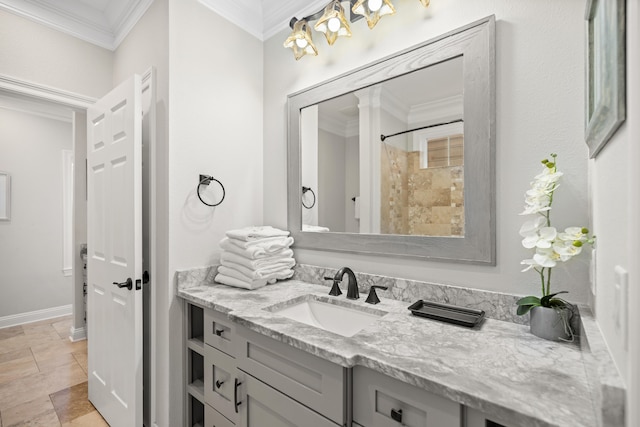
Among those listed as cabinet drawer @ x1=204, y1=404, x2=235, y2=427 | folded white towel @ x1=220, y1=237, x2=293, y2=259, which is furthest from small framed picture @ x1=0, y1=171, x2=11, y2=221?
cabinet drawer @ x1=204, y1=404, x2=235, y2=427

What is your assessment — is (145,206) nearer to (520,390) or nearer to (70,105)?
(70,105)

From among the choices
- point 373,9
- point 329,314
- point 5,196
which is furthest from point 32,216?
point 373,9

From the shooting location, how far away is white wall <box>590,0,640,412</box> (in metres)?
0.48

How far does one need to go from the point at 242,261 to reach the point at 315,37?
53.4 inches

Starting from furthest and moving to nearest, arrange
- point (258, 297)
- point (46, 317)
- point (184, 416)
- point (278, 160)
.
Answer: point (46, 317)
point (278, 160)
point (184, 416)
point (258, 297)

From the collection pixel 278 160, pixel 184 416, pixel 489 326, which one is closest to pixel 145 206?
pixel 278 160

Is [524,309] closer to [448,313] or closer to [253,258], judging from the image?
[448,313]

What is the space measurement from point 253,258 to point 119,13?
6.15 feet

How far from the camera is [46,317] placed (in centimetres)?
354

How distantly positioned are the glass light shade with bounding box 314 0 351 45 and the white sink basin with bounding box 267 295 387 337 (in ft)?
4.29

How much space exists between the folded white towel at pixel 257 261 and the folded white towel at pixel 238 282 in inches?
3.1

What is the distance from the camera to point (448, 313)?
116cm

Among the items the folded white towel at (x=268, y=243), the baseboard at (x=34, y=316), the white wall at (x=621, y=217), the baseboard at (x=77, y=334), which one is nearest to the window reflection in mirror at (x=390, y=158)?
the folded white towel at (x=268, y=243)

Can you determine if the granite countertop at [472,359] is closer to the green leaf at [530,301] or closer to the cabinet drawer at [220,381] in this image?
the green leaf at [530,301]
